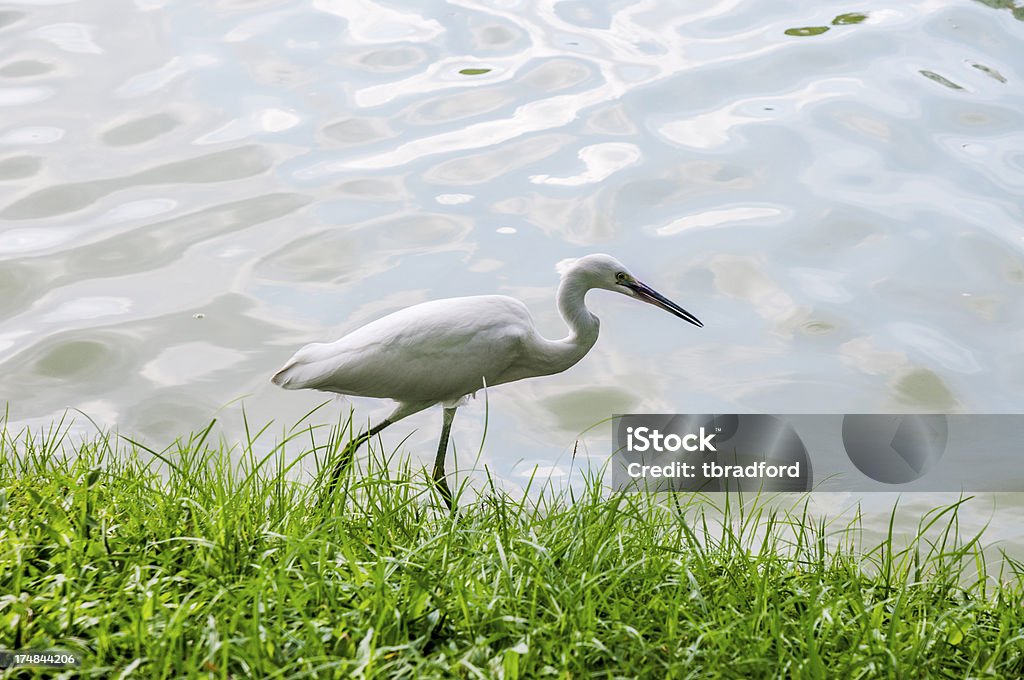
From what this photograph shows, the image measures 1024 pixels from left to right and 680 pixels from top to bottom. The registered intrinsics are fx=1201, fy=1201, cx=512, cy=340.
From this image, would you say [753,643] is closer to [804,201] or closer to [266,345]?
[266,345]

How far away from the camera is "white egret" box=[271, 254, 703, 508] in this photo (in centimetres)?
412

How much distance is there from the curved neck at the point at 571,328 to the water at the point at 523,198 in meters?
0.62

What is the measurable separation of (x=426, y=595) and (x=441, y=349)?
1695mm

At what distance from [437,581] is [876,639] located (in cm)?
95

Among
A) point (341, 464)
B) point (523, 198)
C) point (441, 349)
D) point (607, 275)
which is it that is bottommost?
point (523, 198)

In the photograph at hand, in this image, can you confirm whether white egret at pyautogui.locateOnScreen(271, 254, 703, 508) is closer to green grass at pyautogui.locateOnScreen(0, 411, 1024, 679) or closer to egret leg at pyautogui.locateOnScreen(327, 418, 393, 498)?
egret leg at pyautogui.locateOnScreen(327, 418, 393, 498)

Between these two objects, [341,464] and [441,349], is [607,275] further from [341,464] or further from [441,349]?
[341,464]

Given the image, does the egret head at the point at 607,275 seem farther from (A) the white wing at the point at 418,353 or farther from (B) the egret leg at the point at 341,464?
(B) the egret leg at the point at 341,464

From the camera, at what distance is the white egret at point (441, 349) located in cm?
412

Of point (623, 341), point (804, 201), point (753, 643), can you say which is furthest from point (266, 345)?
point (753, 643)

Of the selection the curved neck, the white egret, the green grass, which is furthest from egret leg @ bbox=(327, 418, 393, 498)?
the curved neck

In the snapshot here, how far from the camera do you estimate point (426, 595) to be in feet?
8.29

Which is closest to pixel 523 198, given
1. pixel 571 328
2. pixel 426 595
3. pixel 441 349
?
pixel 571 328

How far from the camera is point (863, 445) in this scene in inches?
207
